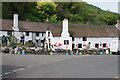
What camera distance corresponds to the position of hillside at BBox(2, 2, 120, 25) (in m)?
56.1

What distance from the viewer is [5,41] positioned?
138 ft

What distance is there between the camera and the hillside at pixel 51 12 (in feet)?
184

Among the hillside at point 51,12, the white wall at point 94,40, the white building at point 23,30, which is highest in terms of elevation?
the hillside at point 51,12

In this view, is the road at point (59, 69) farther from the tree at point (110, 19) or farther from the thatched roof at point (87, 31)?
the tree at point (110, 19)

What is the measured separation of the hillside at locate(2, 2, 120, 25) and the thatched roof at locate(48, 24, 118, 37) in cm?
1526

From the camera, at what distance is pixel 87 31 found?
47812mm

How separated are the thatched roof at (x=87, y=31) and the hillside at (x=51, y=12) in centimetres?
1526

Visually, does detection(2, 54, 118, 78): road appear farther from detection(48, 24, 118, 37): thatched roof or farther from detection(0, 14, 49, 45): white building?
detection(48, 24, 118, 37): thatched roof

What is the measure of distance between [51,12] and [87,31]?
74.5ft

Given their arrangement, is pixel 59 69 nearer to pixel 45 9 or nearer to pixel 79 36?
pixel 79 36

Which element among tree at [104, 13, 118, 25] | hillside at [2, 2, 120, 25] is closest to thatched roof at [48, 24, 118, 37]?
hillside at [2, 2, 120, 25]

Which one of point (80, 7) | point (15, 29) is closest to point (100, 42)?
point (15, 29)

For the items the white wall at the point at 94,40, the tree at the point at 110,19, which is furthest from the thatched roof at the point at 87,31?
the tree at the point at 110,19

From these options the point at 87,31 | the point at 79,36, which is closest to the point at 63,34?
the point at 79,36
